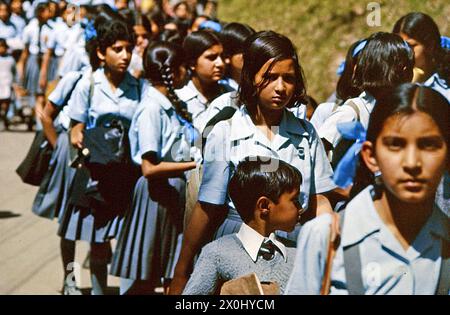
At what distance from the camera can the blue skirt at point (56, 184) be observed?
19.3 feet

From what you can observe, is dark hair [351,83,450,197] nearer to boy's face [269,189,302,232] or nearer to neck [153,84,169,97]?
boy's face [269,189,302,232]

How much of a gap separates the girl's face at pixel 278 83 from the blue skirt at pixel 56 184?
2621mm

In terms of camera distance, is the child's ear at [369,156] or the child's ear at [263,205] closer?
the child's ear at [369,156]

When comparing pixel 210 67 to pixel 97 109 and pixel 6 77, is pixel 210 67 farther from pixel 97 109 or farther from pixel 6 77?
pixel 6 77

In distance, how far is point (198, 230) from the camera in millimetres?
3586

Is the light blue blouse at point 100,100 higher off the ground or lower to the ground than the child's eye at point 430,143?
lower

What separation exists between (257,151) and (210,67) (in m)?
1.86

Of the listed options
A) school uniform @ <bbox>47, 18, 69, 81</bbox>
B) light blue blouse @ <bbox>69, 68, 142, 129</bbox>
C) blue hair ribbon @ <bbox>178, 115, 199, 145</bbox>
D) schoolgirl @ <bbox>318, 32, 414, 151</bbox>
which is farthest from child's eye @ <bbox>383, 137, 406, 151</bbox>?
school uniform @ <bbox>47, 18, 69, 81</bbox>

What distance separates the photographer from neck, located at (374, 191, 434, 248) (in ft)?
7.75

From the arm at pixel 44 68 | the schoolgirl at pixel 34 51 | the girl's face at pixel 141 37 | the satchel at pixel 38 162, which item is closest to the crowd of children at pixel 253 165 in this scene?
the satchel at pixel 38 162

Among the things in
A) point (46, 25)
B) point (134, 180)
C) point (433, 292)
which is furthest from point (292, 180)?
point (46, 25)

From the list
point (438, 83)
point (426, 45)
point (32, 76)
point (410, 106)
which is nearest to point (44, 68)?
point (32, 76)

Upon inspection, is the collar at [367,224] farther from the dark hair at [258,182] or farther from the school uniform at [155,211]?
the school uniform at [155,211]

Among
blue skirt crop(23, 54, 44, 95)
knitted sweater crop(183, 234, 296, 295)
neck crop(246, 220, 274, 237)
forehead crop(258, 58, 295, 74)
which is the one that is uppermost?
forehead crop(258, 58, 295, 74)
